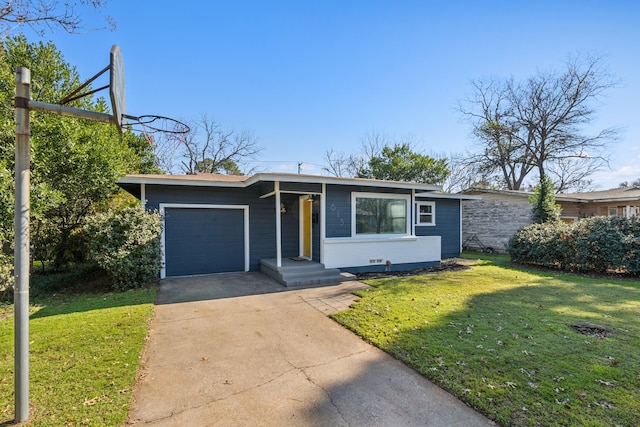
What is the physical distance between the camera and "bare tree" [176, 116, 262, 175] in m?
24.7

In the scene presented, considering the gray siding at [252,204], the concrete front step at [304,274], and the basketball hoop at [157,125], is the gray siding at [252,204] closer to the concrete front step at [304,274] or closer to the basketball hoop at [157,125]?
the concrete front step at [304,274]

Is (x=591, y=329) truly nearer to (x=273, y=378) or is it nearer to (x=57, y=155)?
(x=273, y=378)

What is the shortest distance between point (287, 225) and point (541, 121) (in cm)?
2004

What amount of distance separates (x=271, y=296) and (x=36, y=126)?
7536mm

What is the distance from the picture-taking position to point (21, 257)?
2.25 meters

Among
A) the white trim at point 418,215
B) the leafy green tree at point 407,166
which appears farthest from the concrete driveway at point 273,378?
the leafy green tree at point 407,166

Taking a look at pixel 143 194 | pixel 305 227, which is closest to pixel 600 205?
pixel 305 227

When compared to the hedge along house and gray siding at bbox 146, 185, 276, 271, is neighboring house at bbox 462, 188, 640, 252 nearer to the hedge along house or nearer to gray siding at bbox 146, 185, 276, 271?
the hedge along house

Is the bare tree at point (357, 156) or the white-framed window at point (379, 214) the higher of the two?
the bare tree at point (357, 156)

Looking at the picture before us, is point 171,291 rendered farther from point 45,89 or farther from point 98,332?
point 45,89

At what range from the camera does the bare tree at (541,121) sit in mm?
18453

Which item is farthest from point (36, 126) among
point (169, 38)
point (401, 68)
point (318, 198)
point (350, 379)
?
point (401, 68)

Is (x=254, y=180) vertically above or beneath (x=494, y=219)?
above

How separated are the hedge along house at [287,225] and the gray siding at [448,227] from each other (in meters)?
3.12
